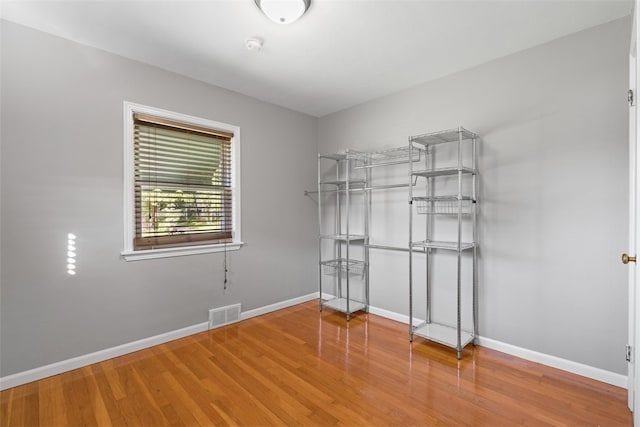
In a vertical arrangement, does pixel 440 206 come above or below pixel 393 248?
above

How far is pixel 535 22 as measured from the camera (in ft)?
7.04

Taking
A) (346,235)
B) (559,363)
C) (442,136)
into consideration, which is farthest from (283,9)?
(559,363)

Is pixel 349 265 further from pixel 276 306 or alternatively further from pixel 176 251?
pixel 176 251

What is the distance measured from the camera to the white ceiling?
1.99 meters

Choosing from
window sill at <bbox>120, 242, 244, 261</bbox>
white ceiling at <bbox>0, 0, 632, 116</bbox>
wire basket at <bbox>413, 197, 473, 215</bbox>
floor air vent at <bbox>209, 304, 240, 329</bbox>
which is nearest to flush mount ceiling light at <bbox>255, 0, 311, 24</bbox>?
white ceiling at <bbox>0, 0, 632, 116</bbox>

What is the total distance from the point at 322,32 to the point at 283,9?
428mm

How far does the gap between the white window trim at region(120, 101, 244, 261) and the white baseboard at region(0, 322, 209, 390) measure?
743 millimetres

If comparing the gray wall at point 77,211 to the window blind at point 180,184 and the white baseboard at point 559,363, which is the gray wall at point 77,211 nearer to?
the window blind at point 180,184

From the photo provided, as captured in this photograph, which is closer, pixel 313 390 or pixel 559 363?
pixel 313 390

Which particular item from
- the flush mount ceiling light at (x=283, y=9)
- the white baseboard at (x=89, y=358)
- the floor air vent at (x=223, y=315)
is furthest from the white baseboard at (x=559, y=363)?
the flush mount ceiling light at (x=283, y=9)

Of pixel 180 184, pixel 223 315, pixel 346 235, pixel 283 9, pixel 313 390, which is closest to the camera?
pixel 283 9

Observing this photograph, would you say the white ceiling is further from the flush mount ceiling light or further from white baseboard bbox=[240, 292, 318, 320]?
white baseboard bbox=[240, 292, 318, 320]

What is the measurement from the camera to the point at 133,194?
266 cm

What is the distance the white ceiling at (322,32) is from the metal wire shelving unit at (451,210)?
2.23 feet
